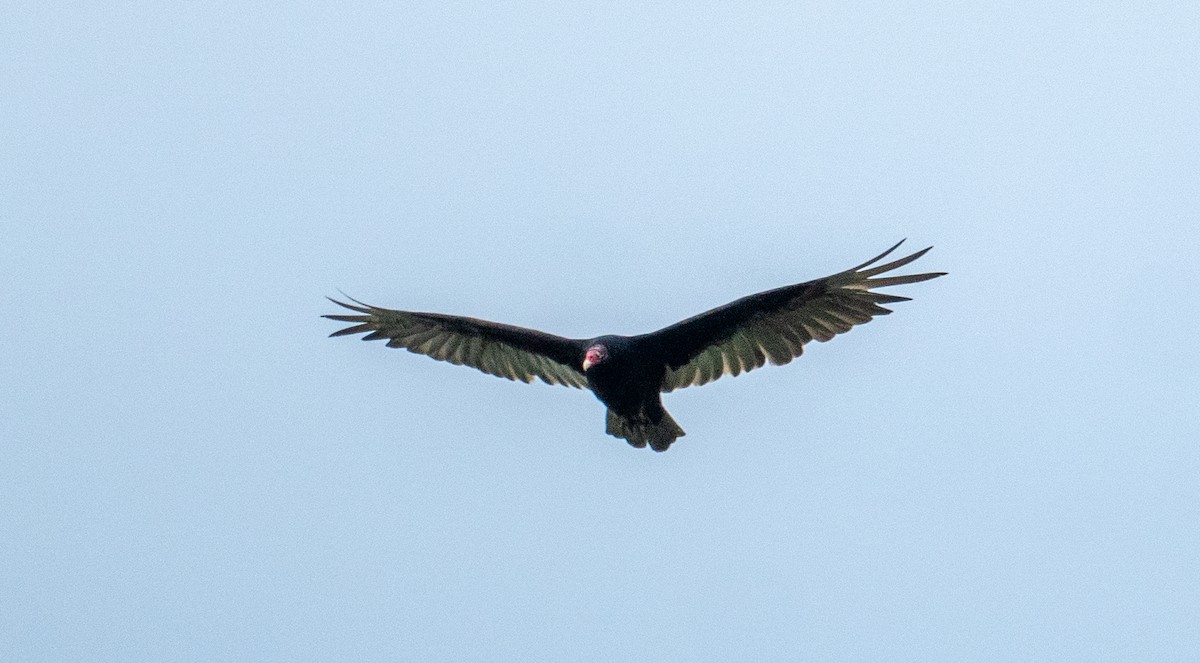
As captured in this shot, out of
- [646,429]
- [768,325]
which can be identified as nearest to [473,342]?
[646,429]

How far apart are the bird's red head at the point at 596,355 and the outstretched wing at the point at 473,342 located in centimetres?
99

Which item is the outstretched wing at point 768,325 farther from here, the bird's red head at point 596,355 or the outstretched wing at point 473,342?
the outstretched wing at point 473,342

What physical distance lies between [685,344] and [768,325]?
0.62 metres

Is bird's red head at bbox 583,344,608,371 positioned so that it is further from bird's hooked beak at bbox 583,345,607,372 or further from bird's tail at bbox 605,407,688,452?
bird's tail at bbox 605,407,688,452

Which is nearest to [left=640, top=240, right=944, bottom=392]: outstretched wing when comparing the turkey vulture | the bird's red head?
the turkey vulture

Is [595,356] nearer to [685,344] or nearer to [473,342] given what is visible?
[685,344]

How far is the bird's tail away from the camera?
12484mm

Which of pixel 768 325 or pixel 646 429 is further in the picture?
pixel 646 429

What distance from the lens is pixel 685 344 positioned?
12195 millimetres

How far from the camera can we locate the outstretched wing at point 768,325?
11719 mm

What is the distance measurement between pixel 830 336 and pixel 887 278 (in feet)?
2.18

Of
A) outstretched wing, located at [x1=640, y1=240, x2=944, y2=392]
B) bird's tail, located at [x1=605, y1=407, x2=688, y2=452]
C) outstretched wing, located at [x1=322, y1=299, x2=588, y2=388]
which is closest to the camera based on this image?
outstretched wing, located at [x1=640, y1=240, x2=944, y2=392]

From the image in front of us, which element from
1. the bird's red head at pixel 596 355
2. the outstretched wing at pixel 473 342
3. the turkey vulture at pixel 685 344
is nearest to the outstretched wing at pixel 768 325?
the turkey vulture at pixel 685 344

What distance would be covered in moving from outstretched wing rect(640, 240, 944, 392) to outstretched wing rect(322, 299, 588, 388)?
1002mm
